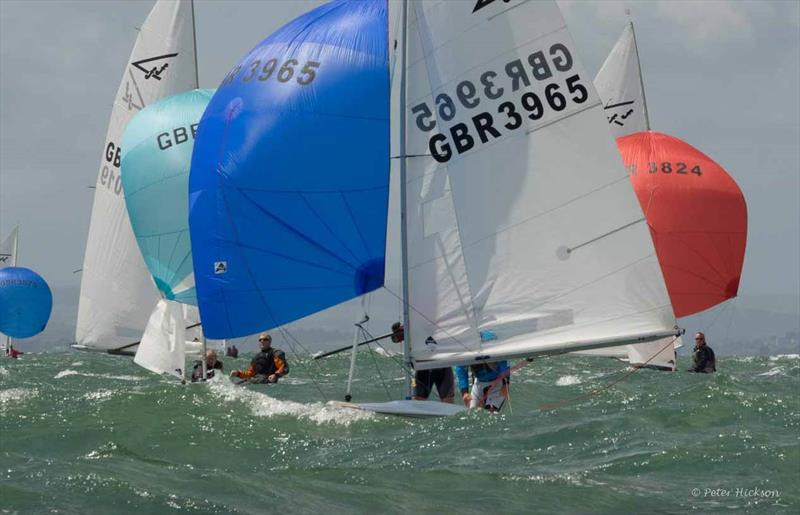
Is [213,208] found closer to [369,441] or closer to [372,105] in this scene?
[372,105]

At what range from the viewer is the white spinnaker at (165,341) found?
22.3 m

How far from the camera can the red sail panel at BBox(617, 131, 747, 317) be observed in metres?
24.6

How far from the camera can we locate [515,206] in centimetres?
1487

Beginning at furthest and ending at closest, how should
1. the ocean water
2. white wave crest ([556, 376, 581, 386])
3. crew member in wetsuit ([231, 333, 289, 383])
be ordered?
1. white wave crest ([556, 376, 581, 386])
2. crew member in wetsuit ([231, 333, 289, 383])
3. the ocean water

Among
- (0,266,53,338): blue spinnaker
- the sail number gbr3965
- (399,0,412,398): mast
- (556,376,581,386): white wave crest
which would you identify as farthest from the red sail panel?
(0,266,53,338): blue spinnaker

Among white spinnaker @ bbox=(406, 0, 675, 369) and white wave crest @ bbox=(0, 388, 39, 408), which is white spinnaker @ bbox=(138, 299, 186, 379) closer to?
white wave crest @ bbox=(0, 388, 39, 408)

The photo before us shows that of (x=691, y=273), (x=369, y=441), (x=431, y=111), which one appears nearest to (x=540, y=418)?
(x=369, y=441)

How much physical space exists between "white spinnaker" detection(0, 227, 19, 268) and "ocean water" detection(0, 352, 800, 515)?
3628 centimetres

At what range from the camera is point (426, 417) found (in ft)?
47.1

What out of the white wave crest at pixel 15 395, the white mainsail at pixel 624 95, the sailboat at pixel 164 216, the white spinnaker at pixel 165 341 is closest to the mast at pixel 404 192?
the white wave crest at pixel 15 395

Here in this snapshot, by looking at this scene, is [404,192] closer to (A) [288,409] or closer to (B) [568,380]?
(A) [288,409]

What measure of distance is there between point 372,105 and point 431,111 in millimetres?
660

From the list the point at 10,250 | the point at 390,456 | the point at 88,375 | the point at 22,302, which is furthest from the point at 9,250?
the point at 390,456

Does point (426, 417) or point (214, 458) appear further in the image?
point (426, 417)
